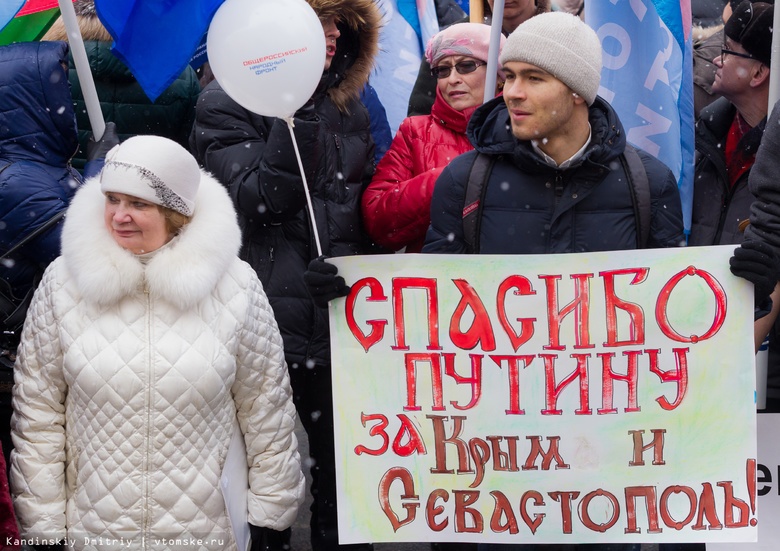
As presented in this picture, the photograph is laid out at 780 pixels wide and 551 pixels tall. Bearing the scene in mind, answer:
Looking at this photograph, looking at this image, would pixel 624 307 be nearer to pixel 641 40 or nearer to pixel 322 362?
pixel 322 362

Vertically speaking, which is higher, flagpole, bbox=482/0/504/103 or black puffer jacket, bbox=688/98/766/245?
flagpole, bbox=482/0/504/103

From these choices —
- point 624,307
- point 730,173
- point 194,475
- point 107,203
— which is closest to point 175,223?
point 107,203

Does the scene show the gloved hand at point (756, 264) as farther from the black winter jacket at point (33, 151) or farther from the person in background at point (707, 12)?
the person in background at point (707, 12)

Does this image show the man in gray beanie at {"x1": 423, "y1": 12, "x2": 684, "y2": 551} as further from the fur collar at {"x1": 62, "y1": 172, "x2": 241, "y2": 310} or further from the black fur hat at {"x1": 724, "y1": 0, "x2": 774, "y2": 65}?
the black fur hat at {"x1": 724, "y1": 0, "x2": 774, "y2": 65}

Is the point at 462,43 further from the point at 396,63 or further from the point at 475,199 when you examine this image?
the point at 396,63

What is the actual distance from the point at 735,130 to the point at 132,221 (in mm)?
2513

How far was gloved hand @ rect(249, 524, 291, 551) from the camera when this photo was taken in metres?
3.44

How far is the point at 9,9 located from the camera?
14.0 ft

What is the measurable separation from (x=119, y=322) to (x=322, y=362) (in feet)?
3.46

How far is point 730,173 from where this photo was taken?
14.3 feet

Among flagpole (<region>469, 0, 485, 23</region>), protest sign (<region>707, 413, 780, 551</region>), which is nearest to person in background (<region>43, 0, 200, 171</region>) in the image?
flagpole (<region>469, 0, 485, 23</region>)

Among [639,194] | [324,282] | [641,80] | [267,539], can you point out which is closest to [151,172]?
[324,282]

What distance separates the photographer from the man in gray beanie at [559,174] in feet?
11.3

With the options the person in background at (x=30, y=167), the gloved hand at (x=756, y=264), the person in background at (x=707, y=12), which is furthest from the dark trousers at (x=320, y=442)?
the person in background at (x=707, y=12)
